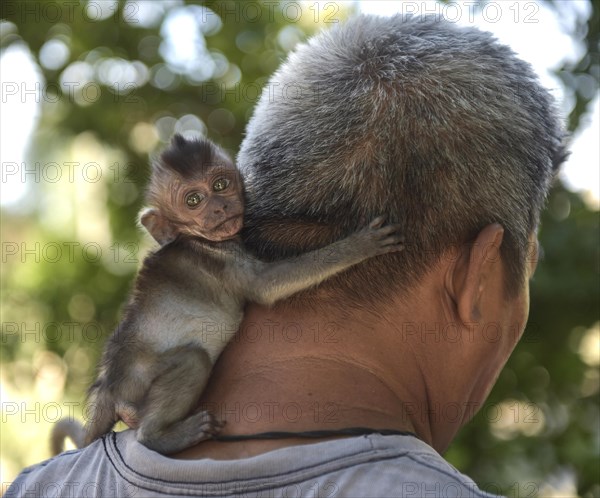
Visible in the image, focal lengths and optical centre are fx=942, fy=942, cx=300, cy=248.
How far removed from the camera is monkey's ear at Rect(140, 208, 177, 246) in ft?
10.5

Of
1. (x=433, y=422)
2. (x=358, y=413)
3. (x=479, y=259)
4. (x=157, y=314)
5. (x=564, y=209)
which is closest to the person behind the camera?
(x=358, y=413)

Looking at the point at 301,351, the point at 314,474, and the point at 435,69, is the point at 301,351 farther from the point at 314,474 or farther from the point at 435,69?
the point at 435,69

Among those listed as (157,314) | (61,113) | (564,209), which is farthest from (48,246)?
(157,314)

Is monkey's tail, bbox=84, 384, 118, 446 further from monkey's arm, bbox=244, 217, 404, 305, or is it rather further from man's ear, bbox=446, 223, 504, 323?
man's ear, bbox=446, 223, 504, 323

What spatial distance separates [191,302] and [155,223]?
0.66m

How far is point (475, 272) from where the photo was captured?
225cm

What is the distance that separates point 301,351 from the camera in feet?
7.15

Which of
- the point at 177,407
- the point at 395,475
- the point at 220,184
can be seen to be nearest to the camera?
A: the point at 395,475

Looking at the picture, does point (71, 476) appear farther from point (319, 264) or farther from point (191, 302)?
point (319, 264)

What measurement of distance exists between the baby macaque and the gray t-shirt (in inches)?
4.5

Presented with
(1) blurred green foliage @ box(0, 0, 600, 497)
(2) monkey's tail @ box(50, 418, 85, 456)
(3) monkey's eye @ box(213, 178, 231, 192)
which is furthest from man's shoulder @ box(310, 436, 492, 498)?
(1) blurred green foliage @ box(0, 0, 600, 497)

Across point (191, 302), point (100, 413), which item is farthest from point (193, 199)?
point (100, 413)

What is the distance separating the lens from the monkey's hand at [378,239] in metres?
2.17

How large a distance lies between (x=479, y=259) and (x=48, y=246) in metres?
4.56
